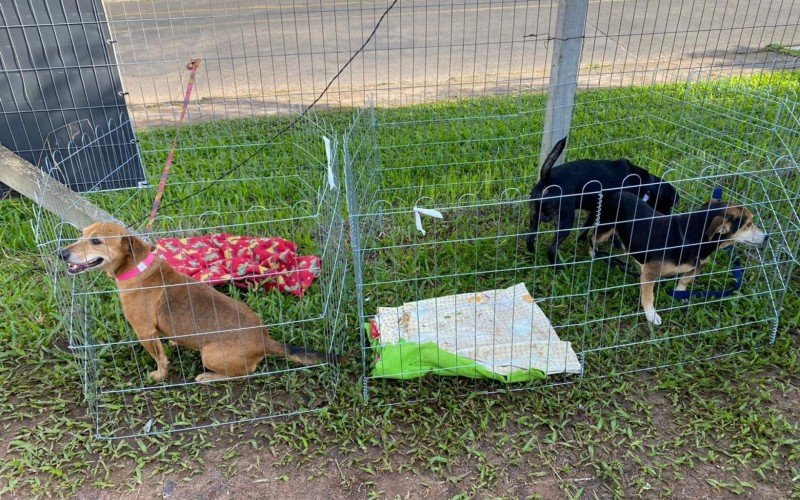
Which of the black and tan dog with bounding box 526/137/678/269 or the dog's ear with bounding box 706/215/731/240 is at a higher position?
the dog's ear with bounding box 706/215/731/240

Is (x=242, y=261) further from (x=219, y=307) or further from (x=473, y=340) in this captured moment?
Answer: (x=473, y=340)

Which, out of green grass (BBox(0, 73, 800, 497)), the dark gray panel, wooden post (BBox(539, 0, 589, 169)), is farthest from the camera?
the dark gray panel

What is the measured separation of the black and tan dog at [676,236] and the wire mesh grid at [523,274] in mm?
56

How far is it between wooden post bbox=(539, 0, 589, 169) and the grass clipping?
1753 millimetres

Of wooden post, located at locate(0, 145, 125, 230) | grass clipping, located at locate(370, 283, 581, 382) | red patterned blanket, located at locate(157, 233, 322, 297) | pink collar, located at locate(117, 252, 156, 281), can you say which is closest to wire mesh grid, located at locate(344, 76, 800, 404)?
grass clipping, located at locate(370, 283, 581, 382)

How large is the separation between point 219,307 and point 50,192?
2.07 meters

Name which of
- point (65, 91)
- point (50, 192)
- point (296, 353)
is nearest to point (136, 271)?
point (296, 353)

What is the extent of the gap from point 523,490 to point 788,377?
1.91 meters

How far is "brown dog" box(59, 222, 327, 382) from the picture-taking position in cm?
350

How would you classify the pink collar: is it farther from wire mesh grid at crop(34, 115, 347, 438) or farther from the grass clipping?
the grass clipping

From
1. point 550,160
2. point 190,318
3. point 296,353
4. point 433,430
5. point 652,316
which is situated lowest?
point 433,430

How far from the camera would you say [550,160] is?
14.4 feet

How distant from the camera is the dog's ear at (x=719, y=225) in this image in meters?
3.82

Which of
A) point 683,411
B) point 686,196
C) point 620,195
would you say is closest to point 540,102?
point 686,196
